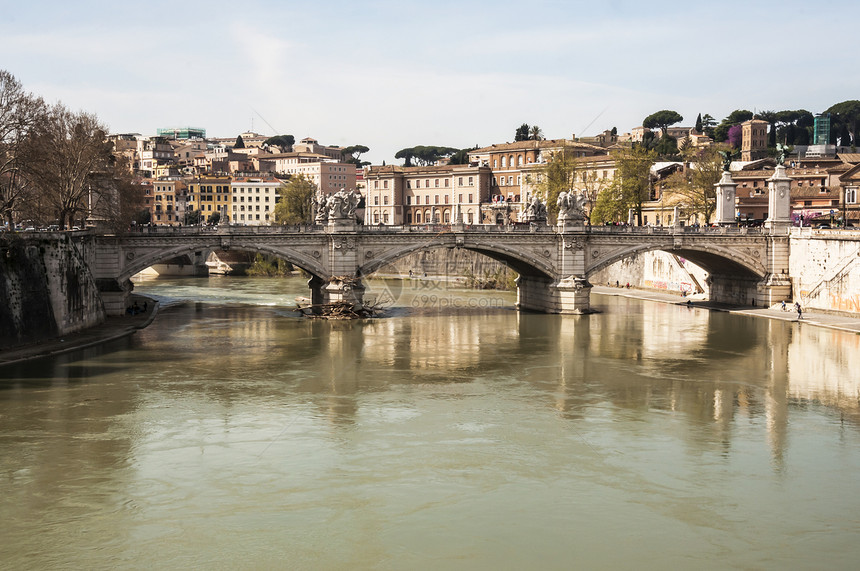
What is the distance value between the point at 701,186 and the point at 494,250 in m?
21.3

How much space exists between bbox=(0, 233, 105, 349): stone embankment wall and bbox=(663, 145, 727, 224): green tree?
134 feet

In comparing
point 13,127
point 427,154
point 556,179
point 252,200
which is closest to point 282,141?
point 427,154

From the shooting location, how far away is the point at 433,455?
21.9 m

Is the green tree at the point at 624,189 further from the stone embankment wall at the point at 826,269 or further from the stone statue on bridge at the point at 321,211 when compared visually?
the stone statue on bridge at the point at 321,211

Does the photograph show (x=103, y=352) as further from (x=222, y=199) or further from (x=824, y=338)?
(x=222, y=199)

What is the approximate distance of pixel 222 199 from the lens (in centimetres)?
11369

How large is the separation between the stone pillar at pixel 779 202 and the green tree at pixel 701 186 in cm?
1061

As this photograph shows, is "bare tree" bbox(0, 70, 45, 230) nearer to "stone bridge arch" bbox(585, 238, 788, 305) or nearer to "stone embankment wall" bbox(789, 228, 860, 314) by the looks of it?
"stone bridge arch" bbox(585, 238, 788, 305)

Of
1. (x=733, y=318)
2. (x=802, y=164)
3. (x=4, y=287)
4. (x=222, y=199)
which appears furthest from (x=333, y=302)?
(x=222, y=199)

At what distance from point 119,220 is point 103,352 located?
11663mm

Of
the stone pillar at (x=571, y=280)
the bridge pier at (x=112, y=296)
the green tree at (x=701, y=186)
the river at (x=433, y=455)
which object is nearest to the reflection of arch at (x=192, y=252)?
the bridge pier at (x=112, y=296)

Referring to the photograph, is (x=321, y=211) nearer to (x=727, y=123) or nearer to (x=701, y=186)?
(x=701, y=186)

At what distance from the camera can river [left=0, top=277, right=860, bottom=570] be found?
16.8 metres

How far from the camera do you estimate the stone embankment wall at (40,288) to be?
107ft
